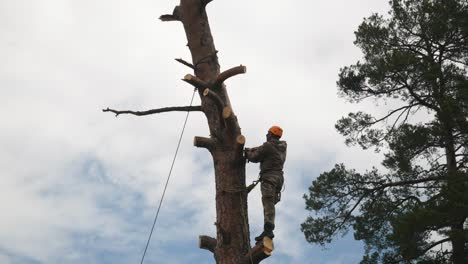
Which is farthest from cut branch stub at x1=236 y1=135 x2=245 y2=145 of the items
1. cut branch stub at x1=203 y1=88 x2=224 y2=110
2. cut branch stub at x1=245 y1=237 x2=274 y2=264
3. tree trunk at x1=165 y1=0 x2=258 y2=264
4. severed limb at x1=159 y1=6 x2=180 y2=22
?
severed limb at x1=159 y1=6 x2=180 y2=22

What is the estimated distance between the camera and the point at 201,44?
5984 mm

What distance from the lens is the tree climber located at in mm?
5387

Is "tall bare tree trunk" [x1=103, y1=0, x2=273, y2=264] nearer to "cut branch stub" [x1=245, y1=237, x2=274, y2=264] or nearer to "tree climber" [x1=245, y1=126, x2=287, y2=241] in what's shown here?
"cut branch stub" [x1=245, y1=237, x2=274, y2=264]

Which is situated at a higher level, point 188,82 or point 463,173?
point 463,173

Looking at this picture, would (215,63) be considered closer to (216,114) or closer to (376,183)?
(216,114)

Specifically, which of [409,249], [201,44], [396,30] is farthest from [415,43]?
[201,44]

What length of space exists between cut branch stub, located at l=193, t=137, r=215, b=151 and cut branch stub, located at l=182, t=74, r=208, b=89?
618mm

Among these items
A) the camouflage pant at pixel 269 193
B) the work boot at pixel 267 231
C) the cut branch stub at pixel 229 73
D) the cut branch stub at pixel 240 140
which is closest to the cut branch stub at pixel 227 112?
the cut branch stub at pixel 240 140

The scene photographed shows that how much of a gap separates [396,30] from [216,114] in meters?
11.6

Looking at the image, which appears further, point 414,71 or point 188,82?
point 414,71

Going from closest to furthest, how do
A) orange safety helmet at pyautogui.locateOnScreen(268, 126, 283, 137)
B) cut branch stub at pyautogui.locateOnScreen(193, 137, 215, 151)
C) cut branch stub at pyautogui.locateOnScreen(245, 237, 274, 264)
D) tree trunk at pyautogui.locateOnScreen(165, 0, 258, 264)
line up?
1. cut branch stub at pyautogui.locateOnScreen(245, 237, 274, 264)
2. tree trunk at pyautogui.locateOnScreen(165, 0, 258, 264)
3. cut branch stub at pyautogui.locateOnScreen(193, 137, 215, 151)
4. orange safety helmet at pyautogui.locateOnScreen(268, 126, 283, 137)

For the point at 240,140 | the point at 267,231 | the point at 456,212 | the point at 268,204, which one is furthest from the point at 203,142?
the point at 456,212

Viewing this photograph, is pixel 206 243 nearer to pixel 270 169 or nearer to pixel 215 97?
pixel 270 169

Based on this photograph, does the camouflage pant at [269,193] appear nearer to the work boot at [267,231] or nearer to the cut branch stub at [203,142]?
the work boot at [267,231]
